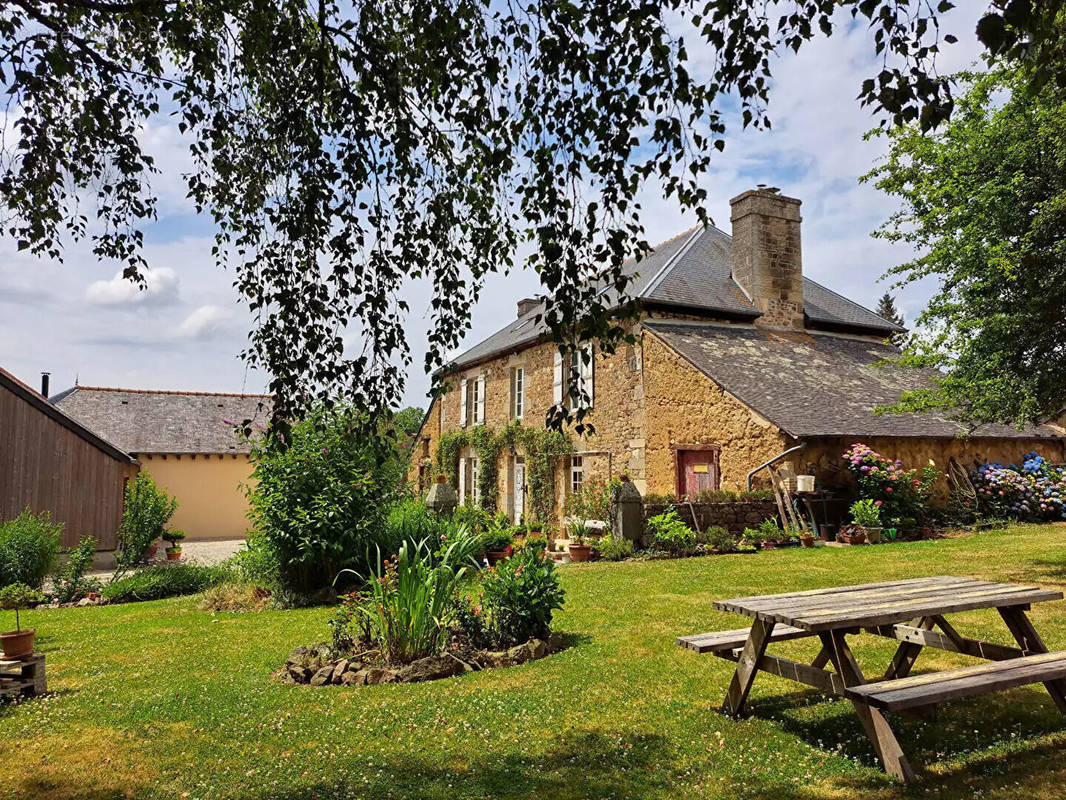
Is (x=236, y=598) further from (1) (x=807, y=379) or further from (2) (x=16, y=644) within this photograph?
(1) (x=807, y=379)

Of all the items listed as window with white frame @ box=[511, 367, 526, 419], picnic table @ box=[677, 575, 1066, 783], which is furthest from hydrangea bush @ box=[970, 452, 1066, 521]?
picnic table @ box=[677, 575, 1066, 783]

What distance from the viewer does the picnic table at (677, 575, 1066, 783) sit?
11.3ft

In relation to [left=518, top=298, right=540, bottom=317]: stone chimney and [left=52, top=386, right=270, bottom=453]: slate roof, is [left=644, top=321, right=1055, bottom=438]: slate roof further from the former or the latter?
[left=52, top=386, right=270, bottom=453]: slate roof

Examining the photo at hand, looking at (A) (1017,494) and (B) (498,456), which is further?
(B) (498,456)

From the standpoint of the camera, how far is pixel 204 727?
4.48 m

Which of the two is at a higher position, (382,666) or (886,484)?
(886,484)

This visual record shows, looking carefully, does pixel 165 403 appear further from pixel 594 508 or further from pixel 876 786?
pixel 876 786

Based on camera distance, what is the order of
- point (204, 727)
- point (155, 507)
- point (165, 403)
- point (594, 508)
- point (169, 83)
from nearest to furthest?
point (169, 83) → point (204, 727) → point (155, 507) → point (594, 508) → point (165, 403)

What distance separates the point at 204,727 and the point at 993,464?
1698cm

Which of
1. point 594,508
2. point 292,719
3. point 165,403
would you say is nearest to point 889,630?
point 292,719

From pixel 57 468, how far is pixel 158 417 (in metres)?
10.8

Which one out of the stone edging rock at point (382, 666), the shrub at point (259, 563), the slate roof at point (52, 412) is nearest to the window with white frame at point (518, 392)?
the slate roof at point (52, 412)

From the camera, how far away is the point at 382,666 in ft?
18.1

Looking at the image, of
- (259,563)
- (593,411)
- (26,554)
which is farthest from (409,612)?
(593,411)
